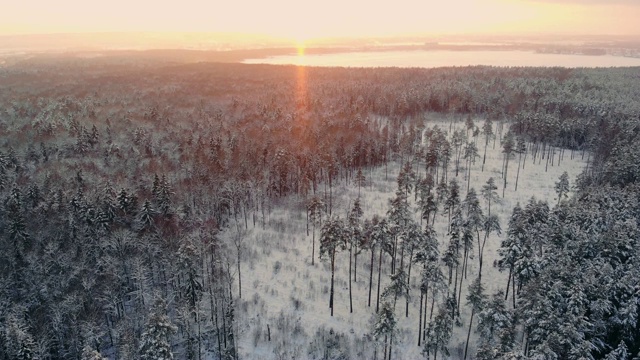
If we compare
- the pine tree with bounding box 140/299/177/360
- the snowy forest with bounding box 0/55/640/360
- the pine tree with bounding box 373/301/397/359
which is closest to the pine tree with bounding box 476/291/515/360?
the snowy forest with bounding box 0/55/640/360

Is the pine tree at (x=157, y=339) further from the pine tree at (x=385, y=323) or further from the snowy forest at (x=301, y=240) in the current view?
the pine tree at (x=385, y=323)

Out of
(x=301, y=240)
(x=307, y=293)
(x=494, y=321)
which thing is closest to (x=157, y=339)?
(x=307, y=293)

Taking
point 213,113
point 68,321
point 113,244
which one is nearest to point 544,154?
point 213,113

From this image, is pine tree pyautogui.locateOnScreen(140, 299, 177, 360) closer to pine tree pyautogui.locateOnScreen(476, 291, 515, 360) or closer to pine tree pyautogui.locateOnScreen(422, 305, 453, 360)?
pine tree pyautogui.locateOnScreen(422, 305, 453, 360)

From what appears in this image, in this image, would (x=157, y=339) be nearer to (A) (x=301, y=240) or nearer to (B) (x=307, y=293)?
(B) (x=307, y=293)

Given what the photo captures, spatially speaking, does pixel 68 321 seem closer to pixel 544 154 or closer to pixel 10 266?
pixel 10 266

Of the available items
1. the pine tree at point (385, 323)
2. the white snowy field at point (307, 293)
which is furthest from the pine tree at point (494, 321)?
the pine tree at point (385, 323)
